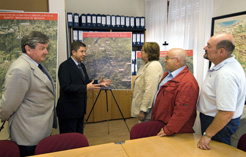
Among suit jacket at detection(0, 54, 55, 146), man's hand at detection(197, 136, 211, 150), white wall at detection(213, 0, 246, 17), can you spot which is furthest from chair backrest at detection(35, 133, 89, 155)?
white wall at detection(213, 0, 246, 17)

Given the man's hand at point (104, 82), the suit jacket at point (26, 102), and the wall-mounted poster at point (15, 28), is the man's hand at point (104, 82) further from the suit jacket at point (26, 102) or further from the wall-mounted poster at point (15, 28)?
the suit jacket at point (26, 102)

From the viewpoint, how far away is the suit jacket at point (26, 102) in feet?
4.22

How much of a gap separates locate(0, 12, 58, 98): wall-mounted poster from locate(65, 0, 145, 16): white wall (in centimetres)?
212

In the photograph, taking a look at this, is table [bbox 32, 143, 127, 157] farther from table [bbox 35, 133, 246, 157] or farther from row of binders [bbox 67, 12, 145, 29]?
row of binders [bbox 67, 12, 145, 29]

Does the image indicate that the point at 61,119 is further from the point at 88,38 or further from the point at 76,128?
the point at 88,38

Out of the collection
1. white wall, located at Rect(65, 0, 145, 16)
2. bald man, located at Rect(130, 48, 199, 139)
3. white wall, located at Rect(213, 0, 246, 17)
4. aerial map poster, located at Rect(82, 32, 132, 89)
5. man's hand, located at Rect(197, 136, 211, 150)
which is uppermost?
white wall, located at Rect(65, 0, 145, 16)

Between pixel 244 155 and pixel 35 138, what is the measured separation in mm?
1618

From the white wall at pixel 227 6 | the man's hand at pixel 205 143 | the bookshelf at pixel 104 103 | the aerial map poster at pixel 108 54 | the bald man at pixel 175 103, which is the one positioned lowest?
the bookshelf at pixel 104 103

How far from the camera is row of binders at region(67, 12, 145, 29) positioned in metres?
3.81

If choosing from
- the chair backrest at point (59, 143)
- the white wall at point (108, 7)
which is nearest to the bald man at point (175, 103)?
the chair backrest at point (59, 143)

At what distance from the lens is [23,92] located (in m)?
1.31

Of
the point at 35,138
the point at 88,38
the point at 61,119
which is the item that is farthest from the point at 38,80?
the point at 88,38

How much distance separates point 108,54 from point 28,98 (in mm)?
1361

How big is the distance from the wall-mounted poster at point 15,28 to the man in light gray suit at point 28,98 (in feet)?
2.93
